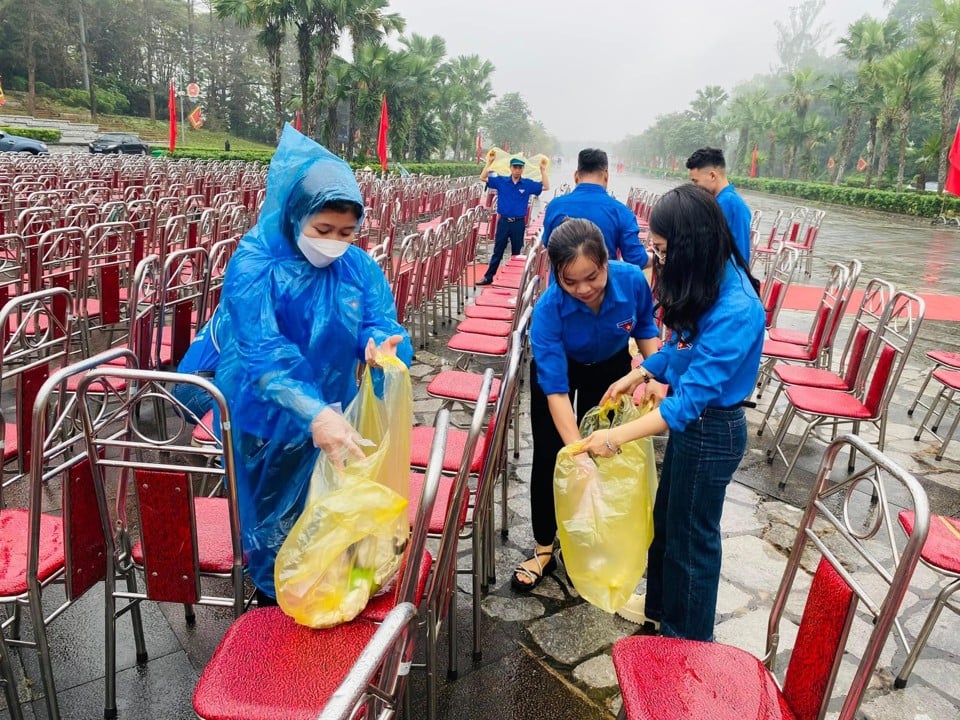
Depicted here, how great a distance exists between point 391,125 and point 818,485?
31.1m

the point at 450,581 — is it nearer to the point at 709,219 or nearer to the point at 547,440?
the point at 547,440

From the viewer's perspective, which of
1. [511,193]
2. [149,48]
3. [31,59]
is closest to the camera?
[511,193]

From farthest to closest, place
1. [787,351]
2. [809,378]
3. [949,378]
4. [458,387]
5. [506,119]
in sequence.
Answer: [506,119], [787,351], [949,378], [809,378], [458,387]

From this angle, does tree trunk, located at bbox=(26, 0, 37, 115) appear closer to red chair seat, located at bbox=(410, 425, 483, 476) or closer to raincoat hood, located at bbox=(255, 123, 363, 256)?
red chair seat, located at bbox=(410, 425, 483, 476)

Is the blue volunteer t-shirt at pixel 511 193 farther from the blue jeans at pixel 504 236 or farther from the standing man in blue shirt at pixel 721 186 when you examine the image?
the standing man in blue shirt at pixel 721 186

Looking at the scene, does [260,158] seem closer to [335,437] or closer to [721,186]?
[721,186]

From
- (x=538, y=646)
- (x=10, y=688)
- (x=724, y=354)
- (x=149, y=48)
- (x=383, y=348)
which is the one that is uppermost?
(x=149, y=48)

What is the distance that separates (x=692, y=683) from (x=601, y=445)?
2.02 feet

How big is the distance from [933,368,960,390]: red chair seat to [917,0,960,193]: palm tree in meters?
24.1

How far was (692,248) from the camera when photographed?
5.28 ft

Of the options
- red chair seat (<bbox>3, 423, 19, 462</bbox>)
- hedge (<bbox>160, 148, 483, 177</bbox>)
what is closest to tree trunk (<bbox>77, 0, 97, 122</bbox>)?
hedge (<bbox>160, 148, 483, 177</bbox>)

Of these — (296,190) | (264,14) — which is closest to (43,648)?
(296,190)

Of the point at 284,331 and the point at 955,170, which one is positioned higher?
the point at 955,170

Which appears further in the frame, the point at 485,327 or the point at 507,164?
the point at 507,164
